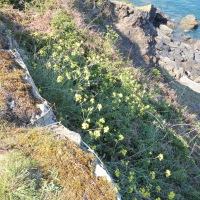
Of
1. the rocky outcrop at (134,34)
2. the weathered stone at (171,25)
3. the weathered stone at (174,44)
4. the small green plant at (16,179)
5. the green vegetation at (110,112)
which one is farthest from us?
the weathered stone at (171,25)

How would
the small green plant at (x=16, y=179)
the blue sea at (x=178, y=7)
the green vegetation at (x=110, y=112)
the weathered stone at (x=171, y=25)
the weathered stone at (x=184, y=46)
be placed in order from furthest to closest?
the blue sea at (x=178, y=7) < the weathered stone at (x=171, y=25) < the weathered stone at (x=184, y=46) < the green vegetation at (x=110, y=112) < the small green plant at (x=16, y=179)

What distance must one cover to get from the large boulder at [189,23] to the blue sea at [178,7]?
0.61 m

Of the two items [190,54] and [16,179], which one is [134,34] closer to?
[16,179]

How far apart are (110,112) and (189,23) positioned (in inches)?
1135

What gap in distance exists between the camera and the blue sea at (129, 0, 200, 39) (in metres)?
32.4

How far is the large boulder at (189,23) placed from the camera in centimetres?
3114

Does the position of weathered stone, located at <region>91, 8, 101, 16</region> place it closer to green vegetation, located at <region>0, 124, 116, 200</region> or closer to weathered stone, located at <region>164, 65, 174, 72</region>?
green vegetation, located at <region>0, 124, 116, 200</region>

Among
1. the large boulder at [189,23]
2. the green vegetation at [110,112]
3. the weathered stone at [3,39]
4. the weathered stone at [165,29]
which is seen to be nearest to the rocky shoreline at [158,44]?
the weathered stone at [165,29]

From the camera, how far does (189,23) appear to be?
31.3 m

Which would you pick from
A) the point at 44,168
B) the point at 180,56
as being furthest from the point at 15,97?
the point at 180,56

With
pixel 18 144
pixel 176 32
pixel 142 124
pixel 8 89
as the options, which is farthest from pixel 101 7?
pixel 176 32

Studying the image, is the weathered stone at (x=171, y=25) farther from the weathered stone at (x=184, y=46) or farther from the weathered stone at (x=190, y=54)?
the weathered stone at (x=190, y=54)

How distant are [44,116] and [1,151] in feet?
2.75

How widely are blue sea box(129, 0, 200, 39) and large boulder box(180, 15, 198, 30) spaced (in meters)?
0.61
